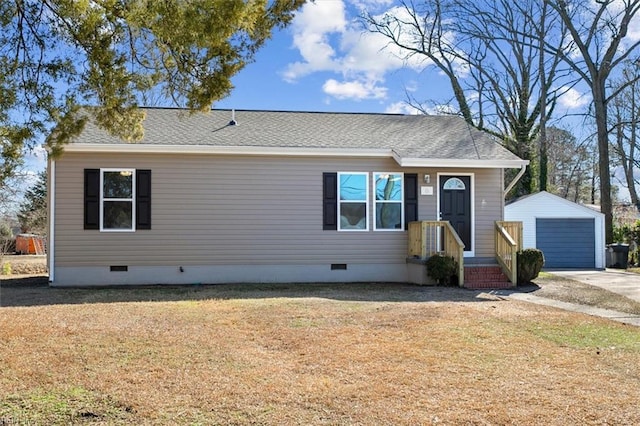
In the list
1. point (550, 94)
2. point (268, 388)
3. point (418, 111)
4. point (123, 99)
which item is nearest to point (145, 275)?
point (123, 99)

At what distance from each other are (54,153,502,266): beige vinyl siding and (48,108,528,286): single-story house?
2 cm

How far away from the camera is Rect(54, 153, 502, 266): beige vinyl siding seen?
449 inches

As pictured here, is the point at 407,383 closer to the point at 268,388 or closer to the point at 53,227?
the point at 268,388

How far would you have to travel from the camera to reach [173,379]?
4.52 m

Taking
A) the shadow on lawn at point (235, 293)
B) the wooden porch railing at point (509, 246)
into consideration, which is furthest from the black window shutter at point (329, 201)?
the wooden porch railing at point (509, 246)

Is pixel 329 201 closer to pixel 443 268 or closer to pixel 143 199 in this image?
pixel 443 268

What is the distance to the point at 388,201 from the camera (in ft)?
40.5

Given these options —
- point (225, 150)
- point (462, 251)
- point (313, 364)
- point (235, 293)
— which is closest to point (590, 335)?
point (313, 364)

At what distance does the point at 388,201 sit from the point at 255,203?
121 inches

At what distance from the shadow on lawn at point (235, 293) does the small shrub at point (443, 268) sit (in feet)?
1.09

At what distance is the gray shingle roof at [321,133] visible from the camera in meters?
11.9

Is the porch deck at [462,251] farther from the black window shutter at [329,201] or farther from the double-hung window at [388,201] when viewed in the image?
the black window shutter at [329,201]

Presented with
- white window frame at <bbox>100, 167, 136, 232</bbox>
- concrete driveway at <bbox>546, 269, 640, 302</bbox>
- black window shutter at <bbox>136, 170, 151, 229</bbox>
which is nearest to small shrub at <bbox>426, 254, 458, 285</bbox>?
concrete driveway at <bbox>546, 269, 640, 302</bbox>

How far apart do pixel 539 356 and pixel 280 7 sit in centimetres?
494
